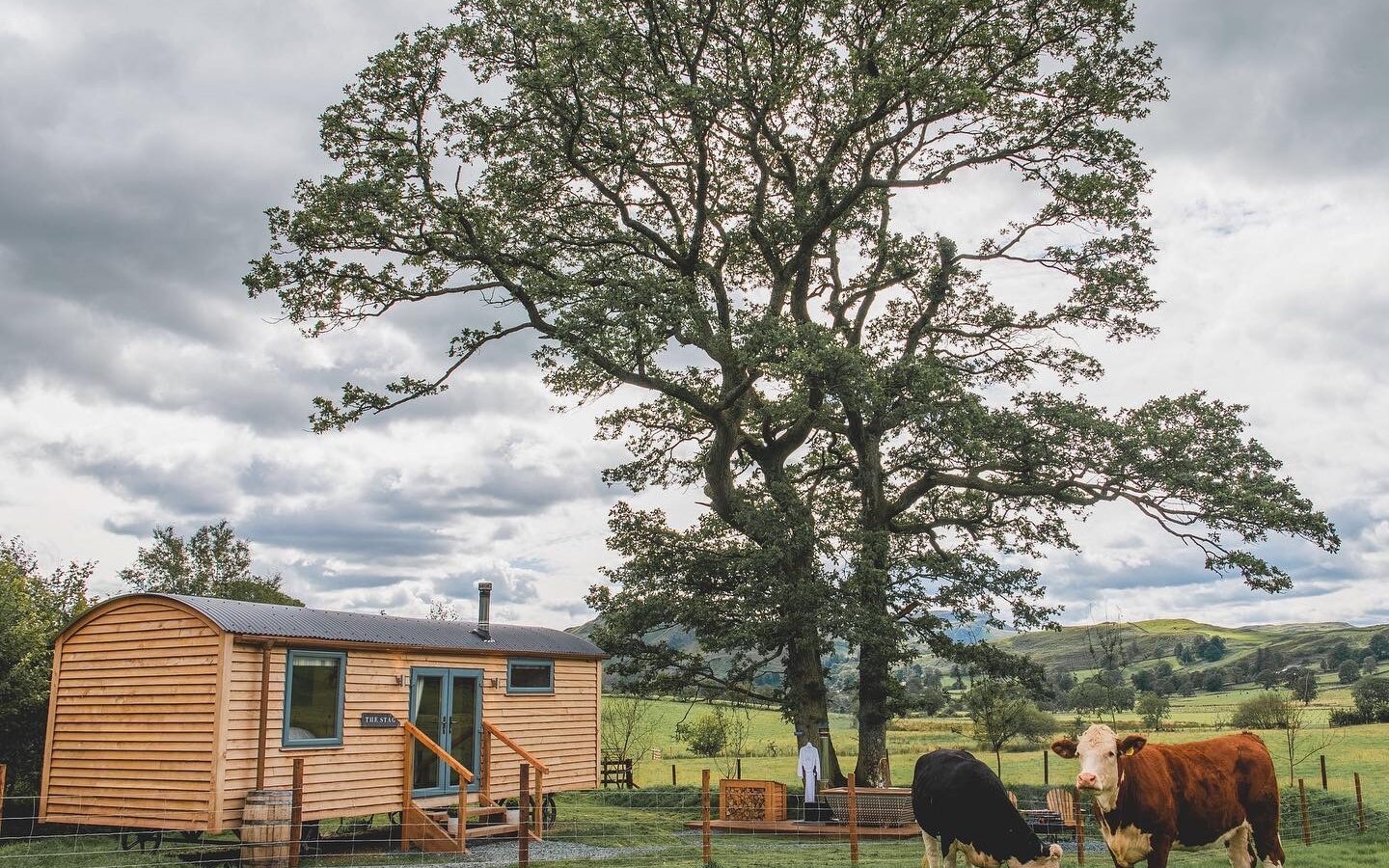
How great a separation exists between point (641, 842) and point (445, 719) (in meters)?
3.78

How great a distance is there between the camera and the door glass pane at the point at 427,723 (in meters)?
15.6

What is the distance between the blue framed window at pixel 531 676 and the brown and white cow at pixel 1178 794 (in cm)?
1116

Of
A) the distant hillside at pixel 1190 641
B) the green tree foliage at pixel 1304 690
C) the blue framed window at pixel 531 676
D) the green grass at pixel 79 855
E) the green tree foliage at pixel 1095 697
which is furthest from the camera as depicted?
the distant hillside at pixel 1190 641

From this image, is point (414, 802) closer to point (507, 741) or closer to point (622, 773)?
point (507, 741)

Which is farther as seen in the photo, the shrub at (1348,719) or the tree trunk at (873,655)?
the shrub at (1348,719)

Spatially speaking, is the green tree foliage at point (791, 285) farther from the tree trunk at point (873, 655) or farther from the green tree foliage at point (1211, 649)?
the green tree foliage at point (1211, 649)

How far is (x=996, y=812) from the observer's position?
860cm

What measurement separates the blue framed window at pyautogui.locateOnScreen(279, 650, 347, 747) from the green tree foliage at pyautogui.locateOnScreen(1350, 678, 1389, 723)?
47750mm

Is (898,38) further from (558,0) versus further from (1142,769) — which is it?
(1142,769)

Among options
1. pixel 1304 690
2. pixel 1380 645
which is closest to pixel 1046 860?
pixel 1304 690

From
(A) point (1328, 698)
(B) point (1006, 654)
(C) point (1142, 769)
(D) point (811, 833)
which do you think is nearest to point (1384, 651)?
(A) point (1328, 698)

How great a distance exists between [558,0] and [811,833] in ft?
53.2

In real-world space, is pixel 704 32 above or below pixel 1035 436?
above

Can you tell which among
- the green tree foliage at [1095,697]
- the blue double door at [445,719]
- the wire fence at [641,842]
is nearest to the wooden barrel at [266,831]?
the wire fence at [641,842]
